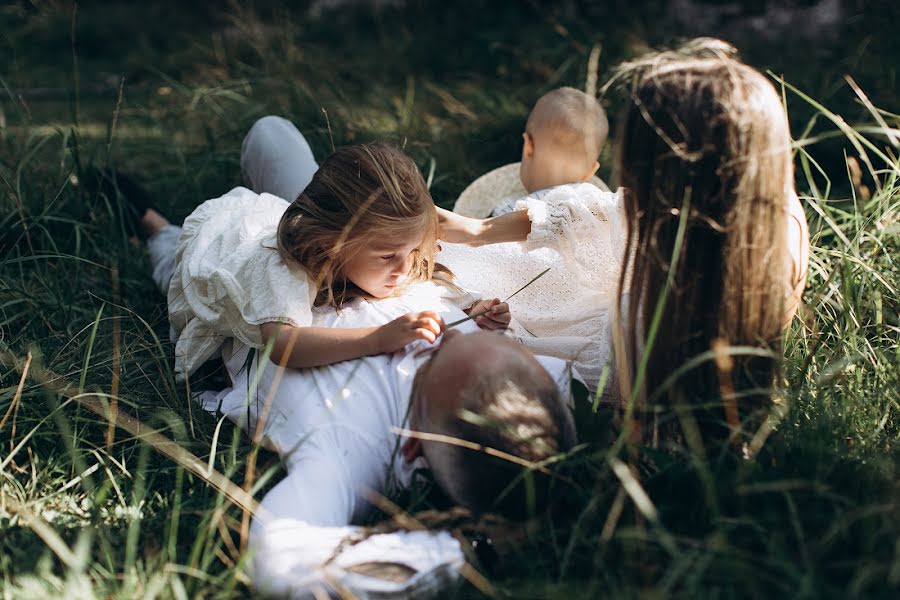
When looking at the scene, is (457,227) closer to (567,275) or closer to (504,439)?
(567,275)

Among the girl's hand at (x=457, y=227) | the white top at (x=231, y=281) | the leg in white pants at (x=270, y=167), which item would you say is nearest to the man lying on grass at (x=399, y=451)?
the white top at (x=231, y=281)

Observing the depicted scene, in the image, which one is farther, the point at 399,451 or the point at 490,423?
the point at 399,451

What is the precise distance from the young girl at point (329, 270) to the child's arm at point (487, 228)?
3.2 inches

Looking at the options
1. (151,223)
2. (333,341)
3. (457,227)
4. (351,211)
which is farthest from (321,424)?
(151,223)

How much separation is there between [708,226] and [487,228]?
772 mm

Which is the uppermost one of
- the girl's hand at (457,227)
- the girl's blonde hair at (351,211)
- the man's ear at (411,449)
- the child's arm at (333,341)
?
the girl's blonde hair at (351,211)

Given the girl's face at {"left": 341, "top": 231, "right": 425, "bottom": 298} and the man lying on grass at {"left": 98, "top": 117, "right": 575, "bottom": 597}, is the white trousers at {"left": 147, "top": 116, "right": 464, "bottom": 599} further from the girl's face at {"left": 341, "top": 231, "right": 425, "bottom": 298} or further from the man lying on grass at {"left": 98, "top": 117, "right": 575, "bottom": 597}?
the girl's face at {"left": 341, "top": 231, "right": 425, "bottom": 298}

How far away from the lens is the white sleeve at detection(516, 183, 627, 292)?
Result: 236cm

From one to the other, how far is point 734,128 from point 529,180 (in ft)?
3.61

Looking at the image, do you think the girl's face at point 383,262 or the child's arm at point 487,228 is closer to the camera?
the girl's face at point 383,262

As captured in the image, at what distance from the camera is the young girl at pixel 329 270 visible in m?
2.12

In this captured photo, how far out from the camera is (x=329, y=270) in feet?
7.36

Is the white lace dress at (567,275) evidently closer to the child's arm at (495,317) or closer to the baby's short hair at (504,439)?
the child's arm at (495,317)

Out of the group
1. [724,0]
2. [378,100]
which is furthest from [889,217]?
[724,0]
